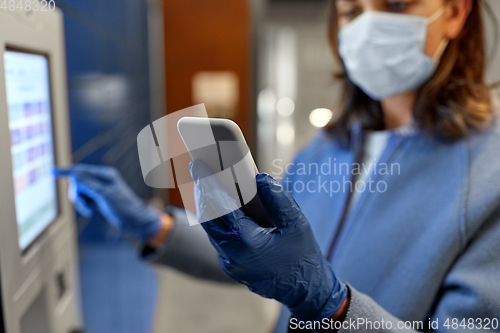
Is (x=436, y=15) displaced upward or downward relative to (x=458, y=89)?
upward

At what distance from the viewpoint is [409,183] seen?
64cm

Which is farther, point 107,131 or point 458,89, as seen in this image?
point 107,131

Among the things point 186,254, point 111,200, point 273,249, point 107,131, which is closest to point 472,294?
point 273,249

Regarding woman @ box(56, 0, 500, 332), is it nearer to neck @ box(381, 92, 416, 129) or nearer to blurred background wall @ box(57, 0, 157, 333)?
neck @ box(381, 92, 416, 129)

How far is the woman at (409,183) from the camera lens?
0.54 m

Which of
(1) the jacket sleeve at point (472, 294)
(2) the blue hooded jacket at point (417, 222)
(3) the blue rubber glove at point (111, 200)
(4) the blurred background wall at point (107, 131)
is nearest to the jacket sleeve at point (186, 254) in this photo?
(3) the blue rubber glove at point (111, 200)

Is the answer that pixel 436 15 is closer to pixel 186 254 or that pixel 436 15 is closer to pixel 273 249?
pixel 273 249

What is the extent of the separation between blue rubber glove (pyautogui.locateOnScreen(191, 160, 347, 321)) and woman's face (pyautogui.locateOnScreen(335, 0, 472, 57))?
356 mm

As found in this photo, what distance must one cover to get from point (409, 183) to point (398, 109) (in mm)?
156

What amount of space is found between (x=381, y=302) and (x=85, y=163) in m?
0.79

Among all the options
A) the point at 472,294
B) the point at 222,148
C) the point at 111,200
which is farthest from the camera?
the point at 111,200

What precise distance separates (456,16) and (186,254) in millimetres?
741

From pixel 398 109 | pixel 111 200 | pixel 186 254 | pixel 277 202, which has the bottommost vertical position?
pixel 186 254

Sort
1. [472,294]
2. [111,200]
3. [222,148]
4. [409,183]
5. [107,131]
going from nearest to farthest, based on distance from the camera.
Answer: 1. [222,148]
2. [472,294]
3. [409,183]
4. [111,200]
5. [107,131]
